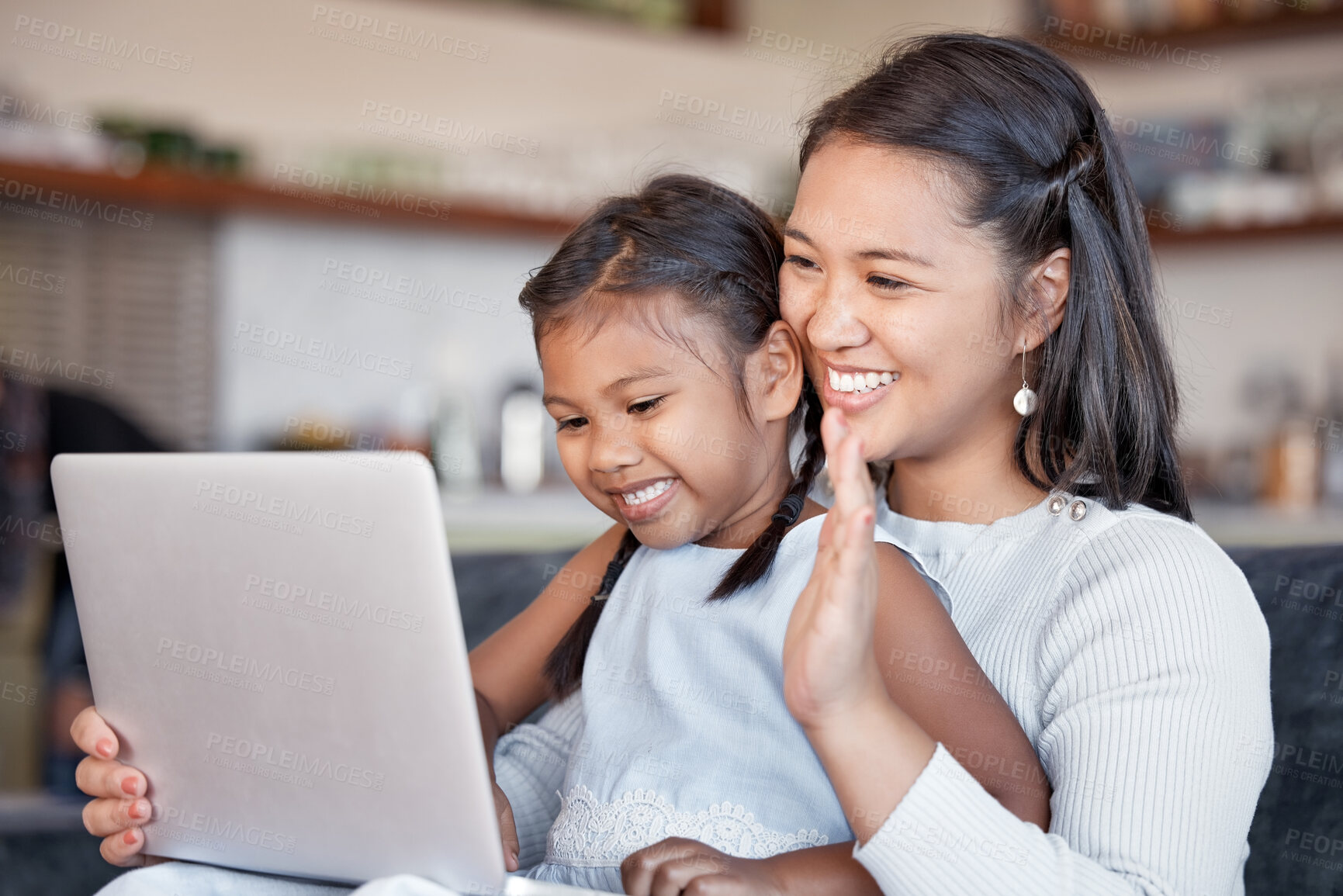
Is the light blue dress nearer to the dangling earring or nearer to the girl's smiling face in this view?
the girl's smiling face

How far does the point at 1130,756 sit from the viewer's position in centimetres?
92

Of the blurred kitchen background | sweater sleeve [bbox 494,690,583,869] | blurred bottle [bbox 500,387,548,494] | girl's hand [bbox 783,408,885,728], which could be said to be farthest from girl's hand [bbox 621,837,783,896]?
blurred bottle [bbox 500,387,548,494]

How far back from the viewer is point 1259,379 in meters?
3.28

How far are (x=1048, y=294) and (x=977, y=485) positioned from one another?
20cm

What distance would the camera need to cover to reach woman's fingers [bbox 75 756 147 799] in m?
1.02

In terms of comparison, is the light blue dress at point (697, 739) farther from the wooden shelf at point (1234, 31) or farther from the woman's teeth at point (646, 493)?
the wooden shelf at point (1234, 31)

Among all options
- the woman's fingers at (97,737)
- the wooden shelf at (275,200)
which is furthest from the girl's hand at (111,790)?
the wooden shelf at (275,200)

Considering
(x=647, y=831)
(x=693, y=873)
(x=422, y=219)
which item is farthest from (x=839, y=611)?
(x=422, y=219)

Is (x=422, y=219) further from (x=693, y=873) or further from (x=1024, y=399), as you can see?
(x=693, y=873)

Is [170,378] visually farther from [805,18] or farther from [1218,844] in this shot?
[1218,844]

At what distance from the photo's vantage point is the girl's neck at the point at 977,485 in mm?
1204

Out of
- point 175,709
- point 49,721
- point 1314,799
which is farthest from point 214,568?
point 49,721

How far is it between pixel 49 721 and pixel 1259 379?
3.00 metres

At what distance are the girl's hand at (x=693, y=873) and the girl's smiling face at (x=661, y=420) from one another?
0.32 m
